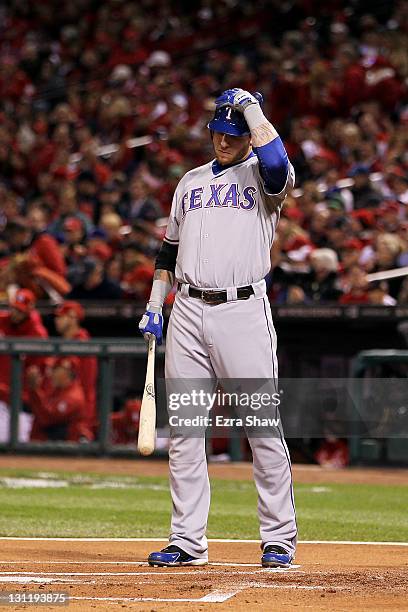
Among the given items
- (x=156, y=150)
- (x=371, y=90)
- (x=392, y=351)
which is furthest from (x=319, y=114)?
(x=392, y=351)

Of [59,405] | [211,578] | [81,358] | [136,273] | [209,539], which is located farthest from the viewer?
[136,273]

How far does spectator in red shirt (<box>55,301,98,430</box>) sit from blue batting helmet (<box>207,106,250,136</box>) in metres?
6.52

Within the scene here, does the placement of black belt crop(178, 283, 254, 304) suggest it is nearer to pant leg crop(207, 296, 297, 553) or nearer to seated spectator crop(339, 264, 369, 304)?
pant leg crop(207, 296, 297, 553)

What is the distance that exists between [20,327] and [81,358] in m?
0.79

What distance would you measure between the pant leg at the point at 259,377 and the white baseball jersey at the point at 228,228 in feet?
0.51

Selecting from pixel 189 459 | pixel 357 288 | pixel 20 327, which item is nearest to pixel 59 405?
pixel 20 327

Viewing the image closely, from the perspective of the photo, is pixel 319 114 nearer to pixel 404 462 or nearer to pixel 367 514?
pixel 404 462

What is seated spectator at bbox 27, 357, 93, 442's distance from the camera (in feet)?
39.5

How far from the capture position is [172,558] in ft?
18.9

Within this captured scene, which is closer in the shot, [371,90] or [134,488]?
[134,488]

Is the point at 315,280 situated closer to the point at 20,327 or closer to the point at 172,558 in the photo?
the point at 20,327

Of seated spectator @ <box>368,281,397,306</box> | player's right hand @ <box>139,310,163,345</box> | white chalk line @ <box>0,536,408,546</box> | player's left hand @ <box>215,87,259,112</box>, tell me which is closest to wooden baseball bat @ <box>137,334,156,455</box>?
player's right hand @ <box>139,310,163,345</box>

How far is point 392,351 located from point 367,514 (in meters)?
3.28

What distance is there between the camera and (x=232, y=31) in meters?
21.1
